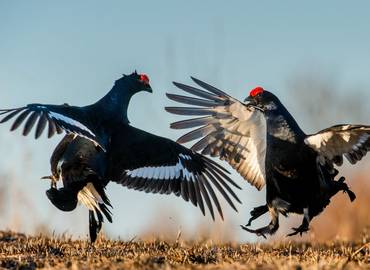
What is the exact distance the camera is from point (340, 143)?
771 centimetres

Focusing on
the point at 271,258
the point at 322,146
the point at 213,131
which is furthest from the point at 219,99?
the point at 271,258

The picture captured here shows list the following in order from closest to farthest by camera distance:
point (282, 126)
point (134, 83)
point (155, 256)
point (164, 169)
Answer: point (155, 256), point (282, 126), point (164, 169), point (134, 83)

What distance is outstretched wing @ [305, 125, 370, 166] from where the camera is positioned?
24.8 feet

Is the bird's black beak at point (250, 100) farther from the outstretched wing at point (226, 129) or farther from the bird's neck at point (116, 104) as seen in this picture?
the bird's neck at point (116, 104)

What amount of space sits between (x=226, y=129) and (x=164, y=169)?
784 mm

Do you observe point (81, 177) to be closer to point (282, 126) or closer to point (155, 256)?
point (155, 256)

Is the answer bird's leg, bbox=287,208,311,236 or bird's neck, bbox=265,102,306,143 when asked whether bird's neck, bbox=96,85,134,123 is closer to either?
bird's neck, bbox=265,102,306,143

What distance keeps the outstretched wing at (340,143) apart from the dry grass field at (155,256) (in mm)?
862

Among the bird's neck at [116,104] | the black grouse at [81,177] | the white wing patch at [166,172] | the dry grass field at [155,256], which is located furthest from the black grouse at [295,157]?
the black grouse at [81,177]

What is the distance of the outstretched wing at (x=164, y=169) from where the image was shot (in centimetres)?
852

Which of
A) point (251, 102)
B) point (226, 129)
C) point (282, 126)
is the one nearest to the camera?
point (282, 126)

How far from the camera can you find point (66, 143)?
822cm

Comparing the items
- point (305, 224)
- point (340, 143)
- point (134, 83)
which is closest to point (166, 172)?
point (134, 83)

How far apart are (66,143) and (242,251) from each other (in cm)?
203
